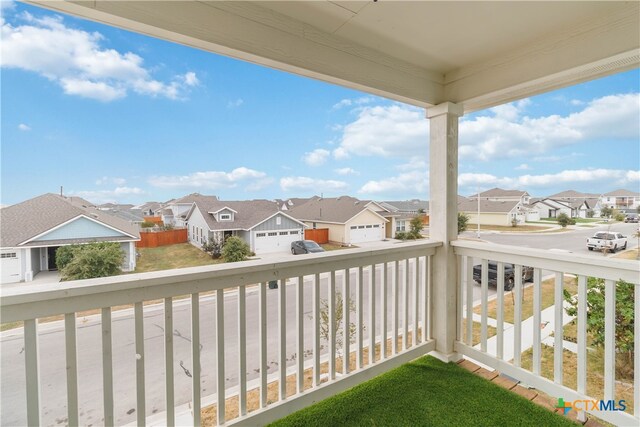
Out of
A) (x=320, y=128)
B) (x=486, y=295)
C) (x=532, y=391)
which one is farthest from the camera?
(x=486, y=295)

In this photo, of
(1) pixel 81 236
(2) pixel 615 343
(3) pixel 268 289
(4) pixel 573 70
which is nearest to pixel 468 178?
(4) pixel 573 70

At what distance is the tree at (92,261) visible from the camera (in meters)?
1.11

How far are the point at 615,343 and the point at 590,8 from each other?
1.86 metres

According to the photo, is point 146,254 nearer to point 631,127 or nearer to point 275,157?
point 275,157

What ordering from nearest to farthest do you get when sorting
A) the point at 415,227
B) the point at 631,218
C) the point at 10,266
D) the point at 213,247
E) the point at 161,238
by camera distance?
the point at 10,266, the point at 161,238, the point at 213,247, the point at 631,218, the point at 415,227

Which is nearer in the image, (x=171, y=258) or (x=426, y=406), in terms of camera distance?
(x=171, y=258)

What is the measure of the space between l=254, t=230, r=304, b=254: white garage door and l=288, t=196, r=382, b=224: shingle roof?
103 mm

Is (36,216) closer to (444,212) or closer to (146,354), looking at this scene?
(146,354)

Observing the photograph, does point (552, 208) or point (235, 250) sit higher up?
point (552, 208)

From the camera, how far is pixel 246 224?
145cm

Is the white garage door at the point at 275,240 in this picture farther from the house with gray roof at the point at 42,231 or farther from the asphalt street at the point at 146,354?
the house with gray roof at the point at 42,231

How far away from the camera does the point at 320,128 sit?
1.65 m

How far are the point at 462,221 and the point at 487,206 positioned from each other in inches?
A: 9.7

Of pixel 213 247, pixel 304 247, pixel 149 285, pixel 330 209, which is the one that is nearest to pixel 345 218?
pixel 330 209
